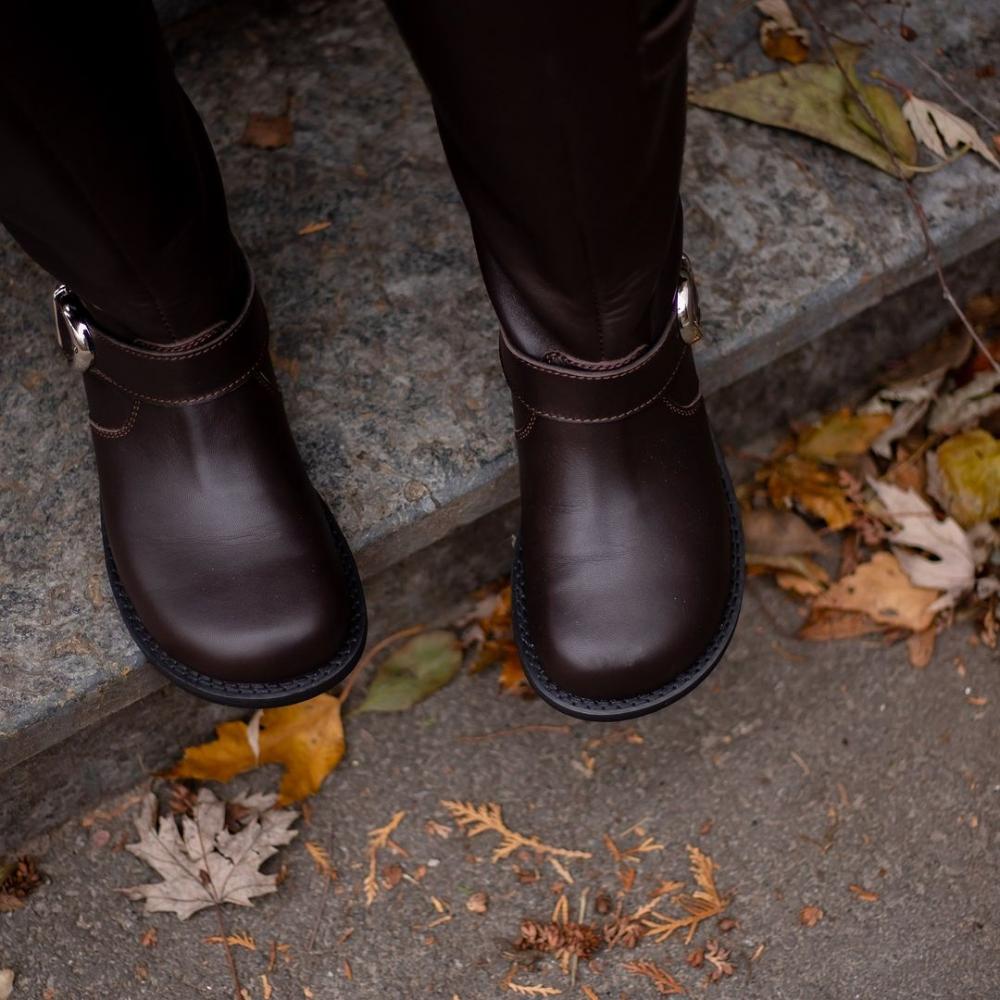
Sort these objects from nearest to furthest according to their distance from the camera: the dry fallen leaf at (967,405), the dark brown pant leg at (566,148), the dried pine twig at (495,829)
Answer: the dark brown pant leg at (566,148), the dried pine twig at (495,829), the dry fallen leaf at (967,405)

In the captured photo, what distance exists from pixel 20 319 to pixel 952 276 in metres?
1.43

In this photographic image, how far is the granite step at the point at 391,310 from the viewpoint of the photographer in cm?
141

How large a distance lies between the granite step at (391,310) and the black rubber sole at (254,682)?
0.17ft

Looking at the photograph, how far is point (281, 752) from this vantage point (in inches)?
60.7

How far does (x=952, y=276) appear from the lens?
5.84 feet

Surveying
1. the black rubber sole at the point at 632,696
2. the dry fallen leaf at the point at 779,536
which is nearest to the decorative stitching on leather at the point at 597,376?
the black rubber sole at the point at 632,696

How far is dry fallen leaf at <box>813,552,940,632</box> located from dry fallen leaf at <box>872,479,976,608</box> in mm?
10

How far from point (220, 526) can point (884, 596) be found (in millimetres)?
979

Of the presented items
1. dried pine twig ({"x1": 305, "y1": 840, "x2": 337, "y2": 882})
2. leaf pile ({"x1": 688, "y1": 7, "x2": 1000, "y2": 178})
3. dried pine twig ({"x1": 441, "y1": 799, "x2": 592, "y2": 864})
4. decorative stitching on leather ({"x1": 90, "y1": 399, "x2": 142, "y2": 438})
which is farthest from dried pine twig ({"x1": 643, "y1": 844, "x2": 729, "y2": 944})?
leaf pile ({"x1": 688, "y1": 7, "x2": 1000, "y2": 178})

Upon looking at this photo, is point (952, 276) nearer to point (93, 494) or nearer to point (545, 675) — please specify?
point (545, 675)

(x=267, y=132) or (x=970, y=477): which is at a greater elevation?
(x=267, y=132)

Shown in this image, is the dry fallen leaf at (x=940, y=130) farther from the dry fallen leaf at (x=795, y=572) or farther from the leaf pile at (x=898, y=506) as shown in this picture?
the dry fallen leaf at (x=795, y=572)

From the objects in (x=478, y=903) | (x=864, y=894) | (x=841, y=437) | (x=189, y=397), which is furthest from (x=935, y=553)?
(x=189, y=397)

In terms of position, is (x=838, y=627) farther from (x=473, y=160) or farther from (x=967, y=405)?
(x=473, y=160)
